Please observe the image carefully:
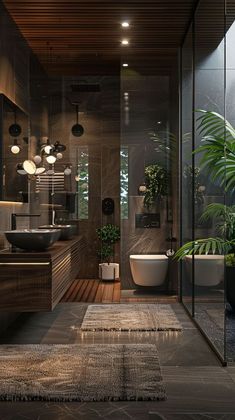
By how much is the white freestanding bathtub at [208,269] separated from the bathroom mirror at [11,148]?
5.80 ft

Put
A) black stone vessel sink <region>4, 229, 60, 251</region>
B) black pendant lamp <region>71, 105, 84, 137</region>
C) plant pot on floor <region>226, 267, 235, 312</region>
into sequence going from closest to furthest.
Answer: plant pot on floor <region>226, 267, 235, 312</region>
black stone vessel sink <region>4, 229, 60, 251</region>
black pendant lamp <region>71, 105, 84, 137</region>

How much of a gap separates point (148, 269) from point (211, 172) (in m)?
2.19

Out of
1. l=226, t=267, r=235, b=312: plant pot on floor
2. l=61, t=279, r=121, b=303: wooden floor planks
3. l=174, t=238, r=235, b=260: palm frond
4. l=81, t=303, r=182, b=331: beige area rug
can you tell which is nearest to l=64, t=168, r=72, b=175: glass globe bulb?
l=61, t=279, r=121, b=303: wooden floor planks

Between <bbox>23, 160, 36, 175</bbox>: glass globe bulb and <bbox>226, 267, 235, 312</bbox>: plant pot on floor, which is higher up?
<bbox>23, 160, 36, 175</bbox>: glass globe bulb

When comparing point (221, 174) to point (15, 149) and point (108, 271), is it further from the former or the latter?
point (108, 271)

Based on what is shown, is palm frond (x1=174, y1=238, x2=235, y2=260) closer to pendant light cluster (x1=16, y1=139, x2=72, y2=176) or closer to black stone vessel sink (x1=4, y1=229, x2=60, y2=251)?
black stone vessel sink (x1=4, y1=229, x2=60, y2=251)

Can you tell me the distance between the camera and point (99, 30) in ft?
17.2

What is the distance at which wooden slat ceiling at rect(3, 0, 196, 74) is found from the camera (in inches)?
181

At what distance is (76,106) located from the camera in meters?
7.47

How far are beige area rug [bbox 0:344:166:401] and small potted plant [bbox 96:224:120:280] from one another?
3.24 metres

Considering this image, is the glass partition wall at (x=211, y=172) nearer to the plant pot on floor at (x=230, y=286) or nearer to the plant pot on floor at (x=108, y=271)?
the plant pot on floor at (x=230, y=286)

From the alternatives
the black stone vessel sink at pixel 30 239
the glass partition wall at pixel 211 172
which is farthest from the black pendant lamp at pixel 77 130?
the black stone vessel sink at pixel 30 239

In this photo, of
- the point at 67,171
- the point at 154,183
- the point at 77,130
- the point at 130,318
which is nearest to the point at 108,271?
the point at 67,171

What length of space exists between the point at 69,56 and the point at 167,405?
14.8 ft
